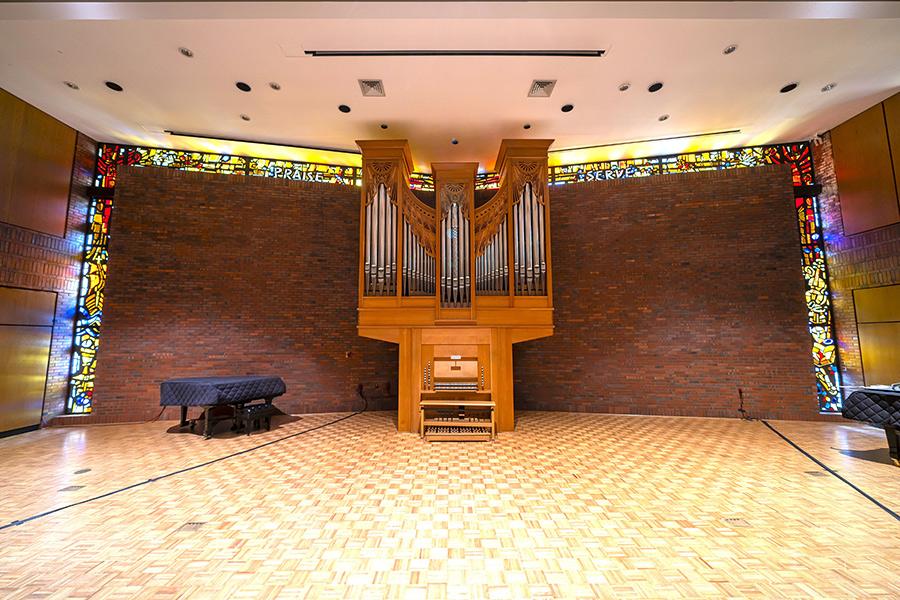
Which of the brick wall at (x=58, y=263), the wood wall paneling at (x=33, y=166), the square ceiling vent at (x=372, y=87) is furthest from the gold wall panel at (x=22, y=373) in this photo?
the square ceiling vent at (x=372, y=87)

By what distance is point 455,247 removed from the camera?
18.2ft

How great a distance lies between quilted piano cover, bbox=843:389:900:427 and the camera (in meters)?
3.73

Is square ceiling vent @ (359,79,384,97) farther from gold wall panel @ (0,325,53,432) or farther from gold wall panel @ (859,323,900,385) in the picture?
gold wall panel @ (859,323,900,385)

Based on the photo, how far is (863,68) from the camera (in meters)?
4.64

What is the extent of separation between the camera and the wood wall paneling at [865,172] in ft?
17.4

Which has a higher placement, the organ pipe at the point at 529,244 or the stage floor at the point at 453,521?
the organ pipe at the point at 529,244

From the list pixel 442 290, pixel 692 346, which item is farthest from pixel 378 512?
pixel 692 346

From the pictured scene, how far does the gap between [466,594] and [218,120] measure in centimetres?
681

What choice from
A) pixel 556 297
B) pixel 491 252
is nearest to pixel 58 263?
pixel 491 252

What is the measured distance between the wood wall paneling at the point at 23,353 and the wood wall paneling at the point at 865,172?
488 inches

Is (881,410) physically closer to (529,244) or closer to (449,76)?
(529,244)

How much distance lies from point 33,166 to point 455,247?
20.6 ft

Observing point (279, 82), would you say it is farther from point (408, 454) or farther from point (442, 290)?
point (408, 454)

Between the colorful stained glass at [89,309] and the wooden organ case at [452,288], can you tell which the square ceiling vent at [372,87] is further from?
the colorful stained glass at [89,309]
